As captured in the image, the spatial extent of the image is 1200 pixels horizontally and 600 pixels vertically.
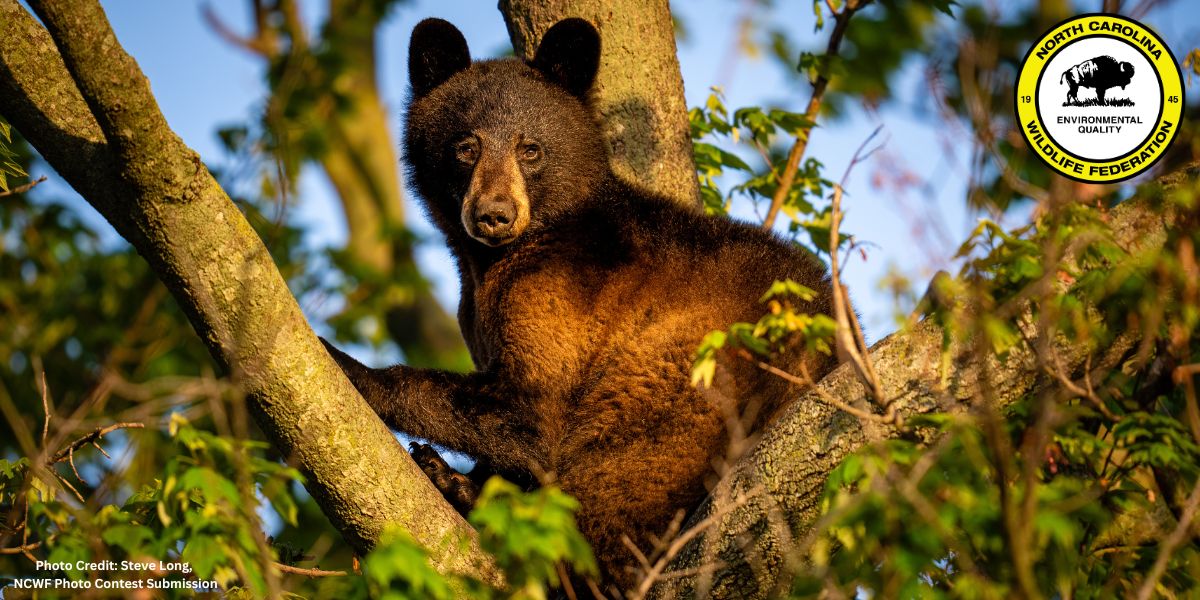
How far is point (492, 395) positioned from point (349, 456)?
4.66ft

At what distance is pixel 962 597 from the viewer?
9.95 feet

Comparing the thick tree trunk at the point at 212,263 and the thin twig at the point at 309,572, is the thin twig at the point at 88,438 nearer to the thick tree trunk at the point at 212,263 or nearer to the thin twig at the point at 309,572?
the thick tree trunk at the point at 212,263

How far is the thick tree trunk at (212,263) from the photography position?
3654 mm

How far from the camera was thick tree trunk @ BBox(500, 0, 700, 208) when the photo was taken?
609 cm

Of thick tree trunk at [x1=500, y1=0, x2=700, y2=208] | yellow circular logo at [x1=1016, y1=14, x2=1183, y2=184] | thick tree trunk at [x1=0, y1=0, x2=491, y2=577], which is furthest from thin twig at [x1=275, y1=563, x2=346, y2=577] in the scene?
yellow circular logo at [x1=1016, y1=14, x2=1183, y2=184]

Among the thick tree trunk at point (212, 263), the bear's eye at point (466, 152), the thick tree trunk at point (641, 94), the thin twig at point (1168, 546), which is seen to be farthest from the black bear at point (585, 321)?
the thin twig at point (1168, 546)

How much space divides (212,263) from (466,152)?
7.95 ft

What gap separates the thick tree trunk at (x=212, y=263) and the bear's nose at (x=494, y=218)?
1.70 m

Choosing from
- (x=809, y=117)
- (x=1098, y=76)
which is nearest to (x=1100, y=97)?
(x=1098, y=76)

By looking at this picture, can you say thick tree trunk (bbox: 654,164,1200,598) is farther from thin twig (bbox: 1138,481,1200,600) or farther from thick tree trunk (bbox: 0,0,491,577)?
thick tree trunk (bbox: 0,0,491,577)

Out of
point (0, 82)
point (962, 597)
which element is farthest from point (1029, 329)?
point (0, 82)

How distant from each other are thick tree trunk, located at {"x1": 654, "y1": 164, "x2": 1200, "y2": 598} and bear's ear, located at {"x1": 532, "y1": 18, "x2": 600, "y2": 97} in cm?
283

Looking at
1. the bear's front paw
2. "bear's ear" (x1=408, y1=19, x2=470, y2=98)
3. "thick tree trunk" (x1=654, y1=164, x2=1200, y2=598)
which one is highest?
"bear's ear" (x1=408, y1=19, x2=470, y2=98)

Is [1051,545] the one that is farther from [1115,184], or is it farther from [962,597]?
[1115,184]
